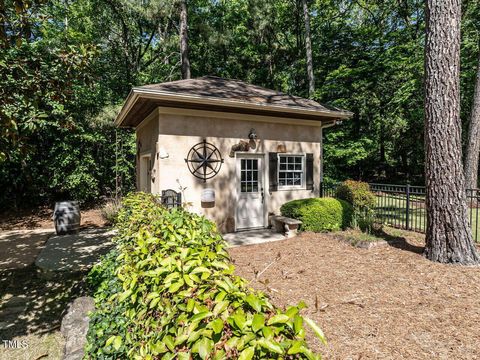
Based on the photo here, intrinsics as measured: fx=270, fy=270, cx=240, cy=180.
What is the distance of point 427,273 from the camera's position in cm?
456

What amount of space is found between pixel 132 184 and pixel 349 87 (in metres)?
13.5

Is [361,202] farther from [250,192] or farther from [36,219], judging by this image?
[36,219]

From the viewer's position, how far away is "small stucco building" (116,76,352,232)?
680 cm

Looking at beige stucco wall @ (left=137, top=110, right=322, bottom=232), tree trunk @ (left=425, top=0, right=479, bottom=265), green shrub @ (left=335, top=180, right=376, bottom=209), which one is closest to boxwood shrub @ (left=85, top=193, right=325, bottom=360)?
beige stucco wall @ (left=137, top=110, right=322, bottom=232)

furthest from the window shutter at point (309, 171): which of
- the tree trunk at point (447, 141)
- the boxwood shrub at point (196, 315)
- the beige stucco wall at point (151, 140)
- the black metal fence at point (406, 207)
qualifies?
the boxwood shrub at point (196, 315)

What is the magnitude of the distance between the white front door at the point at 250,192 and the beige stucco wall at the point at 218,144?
0.17 metres

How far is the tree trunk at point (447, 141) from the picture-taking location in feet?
16.0

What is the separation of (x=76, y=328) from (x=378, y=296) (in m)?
3.90

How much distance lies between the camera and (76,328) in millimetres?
3088

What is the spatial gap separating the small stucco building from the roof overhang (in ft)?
0.08

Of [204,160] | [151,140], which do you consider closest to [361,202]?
[204,160]

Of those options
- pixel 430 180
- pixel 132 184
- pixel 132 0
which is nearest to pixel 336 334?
pixel 430 180

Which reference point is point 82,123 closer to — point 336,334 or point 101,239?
point 101,239

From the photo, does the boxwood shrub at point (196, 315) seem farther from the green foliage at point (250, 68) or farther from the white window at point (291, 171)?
the green foliage at point (250, 68)
